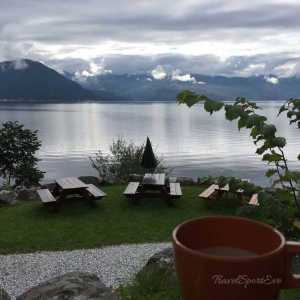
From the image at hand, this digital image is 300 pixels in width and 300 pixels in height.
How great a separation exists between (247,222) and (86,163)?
121ft

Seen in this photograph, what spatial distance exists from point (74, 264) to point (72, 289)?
3.44 m

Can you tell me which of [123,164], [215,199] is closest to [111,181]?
[123,164]

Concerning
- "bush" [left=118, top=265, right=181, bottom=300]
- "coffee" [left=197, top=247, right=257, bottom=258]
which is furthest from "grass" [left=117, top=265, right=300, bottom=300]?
"coffee" [left=197, top=247, right=257, bottom=258]

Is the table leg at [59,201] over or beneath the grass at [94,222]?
over

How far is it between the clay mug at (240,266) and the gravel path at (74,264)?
5145 millimetres

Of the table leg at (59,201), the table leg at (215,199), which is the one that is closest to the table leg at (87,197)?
the table leg at (59,201)

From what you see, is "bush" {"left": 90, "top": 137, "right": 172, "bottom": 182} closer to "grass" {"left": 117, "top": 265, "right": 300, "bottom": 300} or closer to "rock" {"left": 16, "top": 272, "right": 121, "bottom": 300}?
"rock" {"left": 16, "top": 272, "right": 121, "bottom": 300}

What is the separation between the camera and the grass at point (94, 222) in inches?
316

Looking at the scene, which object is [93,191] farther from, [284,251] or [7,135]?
[284,251]

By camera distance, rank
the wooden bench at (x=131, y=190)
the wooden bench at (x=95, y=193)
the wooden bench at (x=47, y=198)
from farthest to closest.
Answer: the wooden bench at (x=131, y=190) → the wooden bench at (x=95, y=193) → the wooden bench at (x=47, y=198)

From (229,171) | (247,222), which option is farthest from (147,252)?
(229,171)

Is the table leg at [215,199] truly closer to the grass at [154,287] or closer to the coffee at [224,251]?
the grass at [154,287]

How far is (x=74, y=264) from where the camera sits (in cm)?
683

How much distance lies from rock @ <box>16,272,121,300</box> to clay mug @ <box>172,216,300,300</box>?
7.54 feet
